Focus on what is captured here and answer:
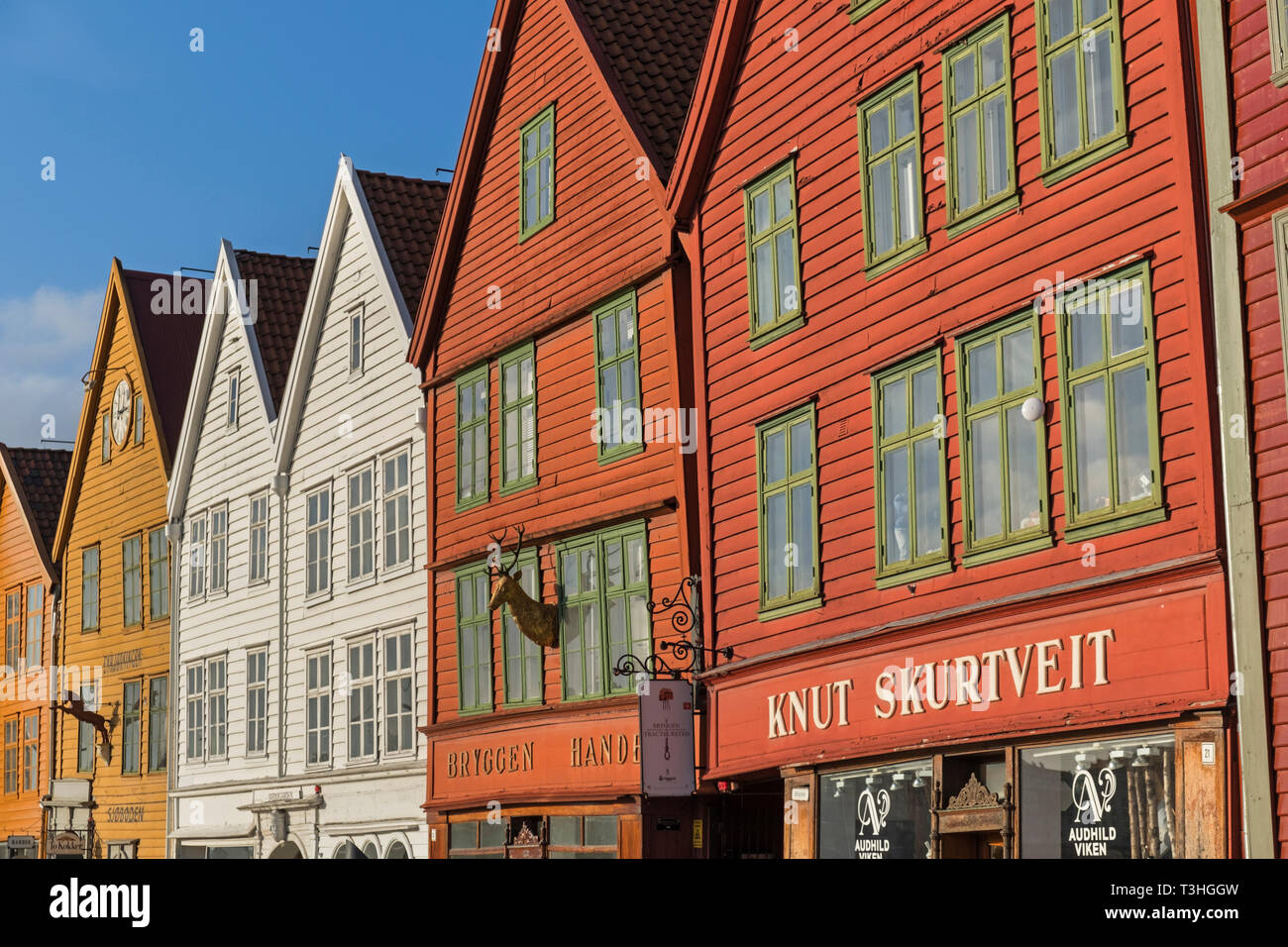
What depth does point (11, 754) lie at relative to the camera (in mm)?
44469

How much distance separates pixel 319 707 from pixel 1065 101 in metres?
19.4

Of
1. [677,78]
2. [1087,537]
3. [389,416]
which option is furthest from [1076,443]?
[389,416]

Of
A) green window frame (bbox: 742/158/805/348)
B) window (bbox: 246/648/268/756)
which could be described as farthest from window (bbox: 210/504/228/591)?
green window frame (bbox: 742/158/805/348)

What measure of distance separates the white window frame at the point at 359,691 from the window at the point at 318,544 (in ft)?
5.39

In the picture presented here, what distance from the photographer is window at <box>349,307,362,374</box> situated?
93.9ft

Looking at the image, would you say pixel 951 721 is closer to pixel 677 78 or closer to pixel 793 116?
pixel 793 116

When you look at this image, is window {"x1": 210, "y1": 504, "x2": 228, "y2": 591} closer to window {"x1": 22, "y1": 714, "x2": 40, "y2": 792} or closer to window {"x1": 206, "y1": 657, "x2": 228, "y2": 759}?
window {"x1": 206, "y1": 657, "x2": 228, "y2": 759}

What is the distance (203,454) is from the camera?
116ft

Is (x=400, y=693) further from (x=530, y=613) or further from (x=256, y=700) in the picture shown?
(x=256, y=700)

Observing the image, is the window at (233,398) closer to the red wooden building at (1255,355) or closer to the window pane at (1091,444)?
the window pane at (1091,444)

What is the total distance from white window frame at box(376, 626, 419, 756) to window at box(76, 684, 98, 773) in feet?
48.5

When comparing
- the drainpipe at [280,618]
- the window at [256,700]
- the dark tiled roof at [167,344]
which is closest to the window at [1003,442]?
the drainpipe at [280,618]

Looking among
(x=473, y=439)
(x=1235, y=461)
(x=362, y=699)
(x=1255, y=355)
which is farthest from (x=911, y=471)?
(x=362, y=699)

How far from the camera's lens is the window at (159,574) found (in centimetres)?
3653
